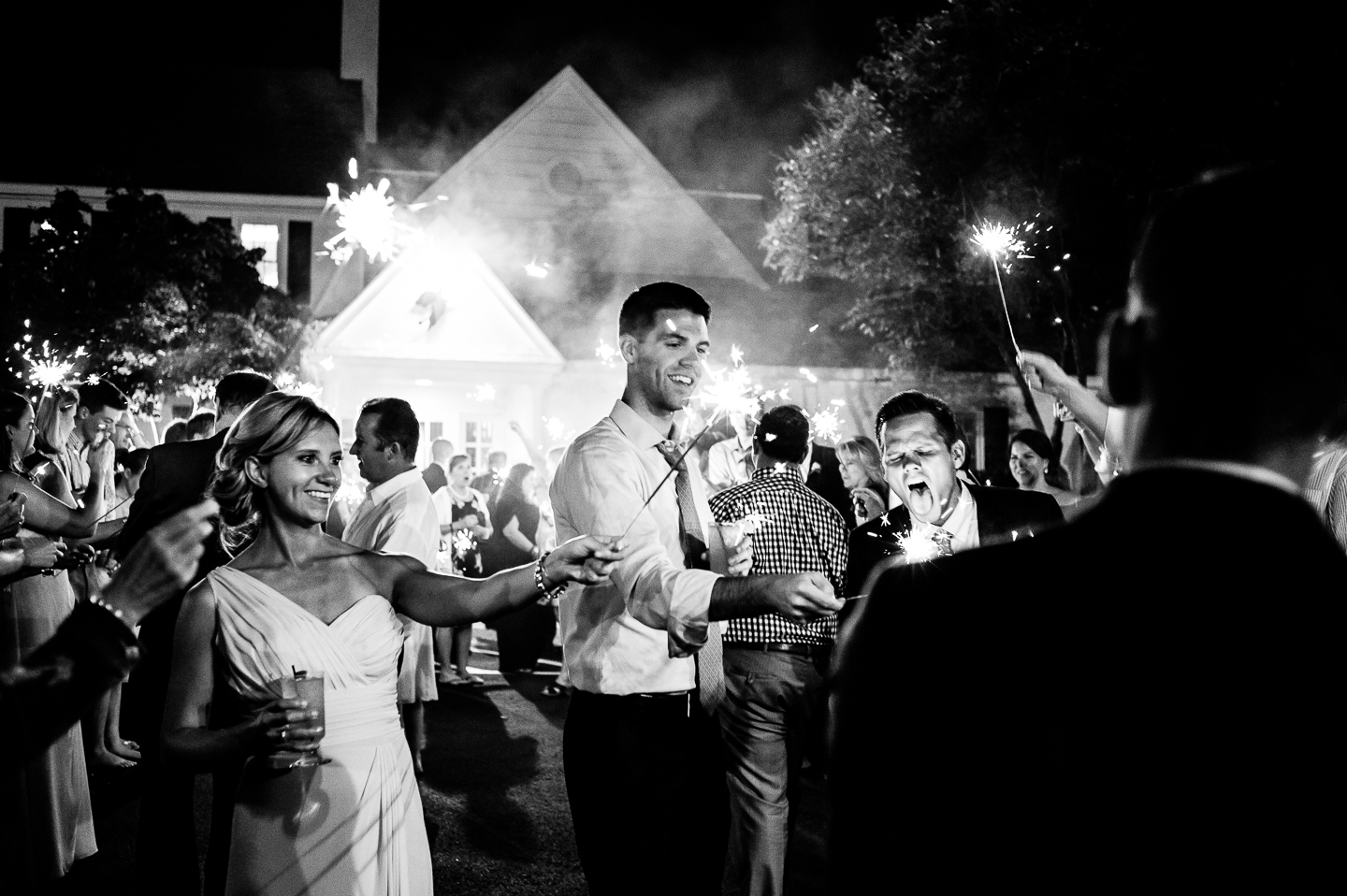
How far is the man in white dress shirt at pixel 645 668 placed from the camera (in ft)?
10.7

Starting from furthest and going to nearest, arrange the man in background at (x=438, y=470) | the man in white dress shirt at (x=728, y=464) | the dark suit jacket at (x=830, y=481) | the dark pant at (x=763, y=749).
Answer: the man in background at (x=438, y=470) → the dark suit jacket at (x=830, y=481) → the man in white dress shirt at (x=728, y=464) → the dark pant at (x=763, y=749)

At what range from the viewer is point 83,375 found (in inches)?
631

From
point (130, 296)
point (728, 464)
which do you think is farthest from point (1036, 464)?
point (130, 296)

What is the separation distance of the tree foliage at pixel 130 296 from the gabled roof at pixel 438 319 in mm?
1939

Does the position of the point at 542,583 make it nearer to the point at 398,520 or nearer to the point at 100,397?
the point at 398,520

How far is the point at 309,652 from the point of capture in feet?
10.3

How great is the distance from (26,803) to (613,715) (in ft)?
12.2

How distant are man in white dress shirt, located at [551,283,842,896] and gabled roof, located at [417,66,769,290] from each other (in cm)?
2132

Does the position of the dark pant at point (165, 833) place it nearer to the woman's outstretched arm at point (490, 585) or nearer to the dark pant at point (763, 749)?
the woman's outstretched arm at point (490, 585)

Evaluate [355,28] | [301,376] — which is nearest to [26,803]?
[301,376]

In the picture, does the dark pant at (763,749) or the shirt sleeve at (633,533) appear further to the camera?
the dark pant at (763,749)

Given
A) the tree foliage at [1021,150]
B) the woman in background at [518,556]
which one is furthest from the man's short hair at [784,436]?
the tree foliage at [1021,150]

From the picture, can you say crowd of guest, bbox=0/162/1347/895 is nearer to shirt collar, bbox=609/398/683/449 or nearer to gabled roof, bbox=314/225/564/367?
shirt collar, bbox=609/398/683/449

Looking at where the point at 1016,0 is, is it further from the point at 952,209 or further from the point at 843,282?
the point at 843,282
